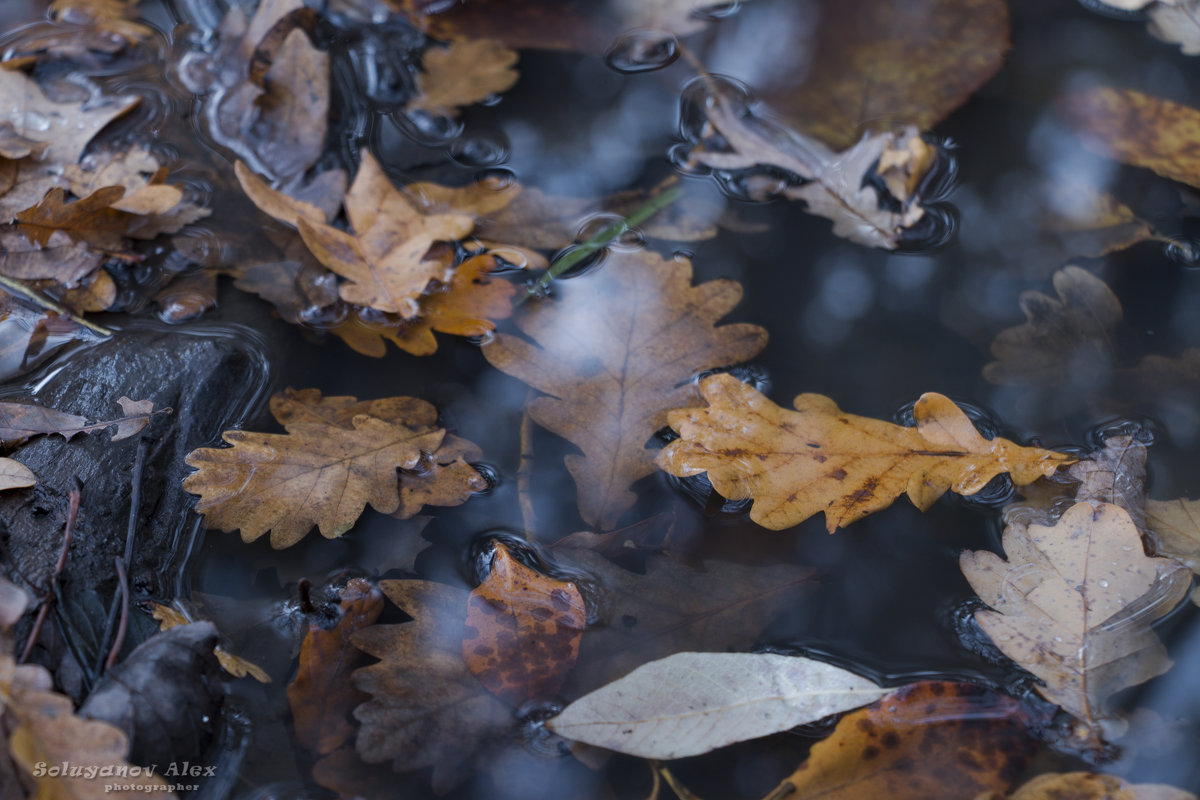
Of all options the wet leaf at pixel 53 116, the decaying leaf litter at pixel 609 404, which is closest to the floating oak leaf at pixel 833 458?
the decaying leaf litter at pixel 609 404

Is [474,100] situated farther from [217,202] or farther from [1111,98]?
[1111,98]

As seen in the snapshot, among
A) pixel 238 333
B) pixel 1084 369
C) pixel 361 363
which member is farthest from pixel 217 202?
pixel 1084 369

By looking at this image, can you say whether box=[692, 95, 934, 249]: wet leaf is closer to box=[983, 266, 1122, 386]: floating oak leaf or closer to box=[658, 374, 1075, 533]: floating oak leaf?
box=[983, 266, 1122, 386]: floating oak leaf

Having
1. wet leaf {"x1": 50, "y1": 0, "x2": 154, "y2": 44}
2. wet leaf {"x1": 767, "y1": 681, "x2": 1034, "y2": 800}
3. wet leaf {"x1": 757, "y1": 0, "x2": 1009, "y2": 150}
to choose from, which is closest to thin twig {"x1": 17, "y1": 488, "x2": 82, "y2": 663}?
wet leaf {"x1": 767, "y1": 681, "x2": 1034, "y2": 800}

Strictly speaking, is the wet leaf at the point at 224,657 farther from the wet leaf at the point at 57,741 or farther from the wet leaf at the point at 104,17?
the wet leaf at the point at 104,17

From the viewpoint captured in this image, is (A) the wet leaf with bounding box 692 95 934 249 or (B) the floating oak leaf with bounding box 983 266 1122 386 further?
(A) the wet leaf with bounding box 692 95 934 249
